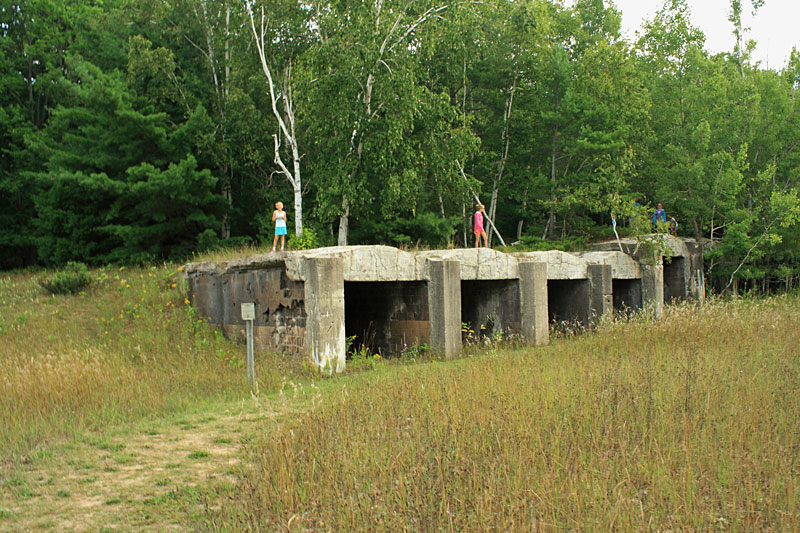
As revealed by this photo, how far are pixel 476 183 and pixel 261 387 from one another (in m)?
15.7

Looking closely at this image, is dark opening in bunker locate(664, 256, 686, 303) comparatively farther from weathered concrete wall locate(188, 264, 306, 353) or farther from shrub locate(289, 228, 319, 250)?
weathered concrete wall locate(188, 264, 306, 353)

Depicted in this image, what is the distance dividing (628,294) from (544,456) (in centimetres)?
1492

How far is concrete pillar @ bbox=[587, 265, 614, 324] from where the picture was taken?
52.4 feet

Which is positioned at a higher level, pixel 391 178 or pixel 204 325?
pixel 391 178

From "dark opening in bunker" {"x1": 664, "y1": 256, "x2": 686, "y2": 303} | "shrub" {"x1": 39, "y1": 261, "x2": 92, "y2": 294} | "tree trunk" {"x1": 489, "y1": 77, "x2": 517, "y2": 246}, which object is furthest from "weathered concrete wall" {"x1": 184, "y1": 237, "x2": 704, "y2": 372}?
"tree trunk" {"x1": 489, "y1": 77, "x2": 517, "y2": 246}

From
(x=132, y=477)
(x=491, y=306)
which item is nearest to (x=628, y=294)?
(x=491, y=306)

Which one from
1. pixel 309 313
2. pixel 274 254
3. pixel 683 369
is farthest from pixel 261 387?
pixel 683 369

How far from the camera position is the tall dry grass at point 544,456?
4.01 meters

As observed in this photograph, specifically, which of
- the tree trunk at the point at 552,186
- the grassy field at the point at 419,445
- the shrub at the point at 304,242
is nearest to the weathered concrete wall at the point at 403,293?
the grassy field at the point at 419,445

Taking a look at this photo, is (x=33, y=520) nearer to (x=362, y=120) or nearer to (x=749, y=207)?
(x=362, y=120)

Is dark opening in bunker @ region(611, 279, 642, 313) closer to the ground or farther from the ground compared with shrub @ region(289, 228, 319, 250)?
closer to the ground

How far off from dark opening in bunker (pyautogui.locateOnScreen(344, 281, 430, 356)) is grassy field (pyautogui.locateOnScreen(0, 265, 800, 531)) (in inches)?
94.0

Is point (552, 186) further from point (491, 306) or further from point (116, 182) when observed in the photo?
point (116, 182)

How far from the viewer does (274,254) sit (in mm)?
11406
